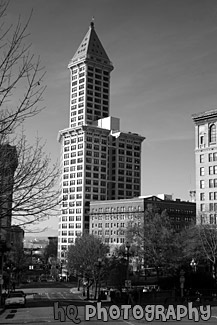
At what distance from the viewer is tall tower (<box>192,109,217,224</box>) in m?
108

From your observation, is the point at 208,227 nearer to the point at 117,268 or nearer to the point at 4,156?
the point at 117,268

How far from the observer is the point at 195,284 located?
55.5 metres

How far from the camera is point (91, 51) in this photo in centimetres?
17588

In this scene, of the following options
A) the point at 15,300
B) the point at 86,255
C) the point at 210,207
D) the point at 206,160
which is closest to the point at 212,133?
the point at 206,160

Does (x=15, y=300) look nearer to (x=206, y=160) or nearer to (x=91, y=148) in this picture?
(x=206, y=160)

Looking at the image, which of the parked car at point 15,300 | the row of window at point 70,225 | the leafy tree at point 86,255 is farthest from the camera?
the row of window at point 70,225

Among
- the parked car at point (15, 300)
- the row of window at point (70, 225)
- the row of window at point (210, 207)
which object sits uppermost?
the row of window at point (210, 207)

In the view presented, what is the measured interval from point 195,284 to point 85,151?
353ft

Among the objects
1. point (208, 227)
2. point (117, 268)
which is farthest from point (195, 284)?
point (208, 227)

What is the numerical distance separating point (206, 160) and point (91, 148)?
5977 centimetres

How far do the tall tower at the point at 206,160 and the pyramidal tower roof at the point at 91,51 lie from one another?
72585 millimetres

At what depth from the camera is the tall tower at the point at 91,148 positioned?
159 metres

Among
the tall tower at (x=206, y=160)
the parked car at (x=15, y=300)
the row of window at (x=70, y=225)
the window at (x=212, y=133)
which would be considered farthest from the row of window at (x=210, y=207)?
the parked car at (x=15, y=300)

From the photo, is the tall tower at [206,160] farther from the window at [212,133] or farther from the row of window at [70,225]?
the row of window at [70,225]
